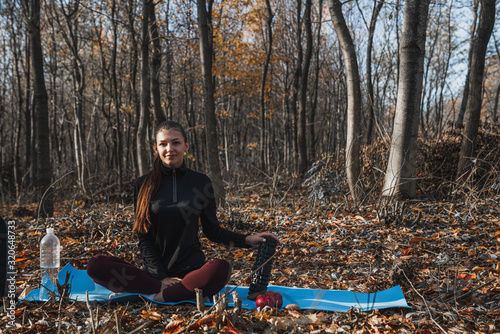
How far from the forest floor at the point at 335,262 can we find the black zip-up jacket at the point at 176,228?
0.34 m

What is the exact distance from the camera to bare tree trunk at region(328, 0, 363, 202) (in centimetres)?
630

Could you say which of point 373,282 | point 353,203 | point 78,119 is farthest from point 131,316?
point 78,119

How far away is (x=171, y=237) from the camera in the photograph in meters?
3.28

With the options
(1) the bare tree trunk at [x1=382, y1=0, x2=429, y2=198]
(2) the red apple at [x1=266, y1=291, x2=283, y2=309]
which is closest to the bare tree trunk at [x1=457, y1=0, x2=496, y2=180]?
(1) the bare tree trunk at [x1=382, y1=0, x2=429, y2=198]

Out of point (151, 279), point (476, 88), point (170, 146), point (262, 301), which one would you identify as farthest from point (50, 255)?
point (476, 88)

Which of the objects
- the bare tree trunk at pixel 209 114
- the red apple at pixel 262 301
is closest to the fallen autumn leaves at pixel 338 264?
the red apple at pixel 262 301

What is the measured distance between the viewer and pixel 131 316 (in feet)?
9.14

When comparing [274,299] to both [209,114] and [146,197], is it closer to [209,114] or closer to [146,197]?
[146,197]

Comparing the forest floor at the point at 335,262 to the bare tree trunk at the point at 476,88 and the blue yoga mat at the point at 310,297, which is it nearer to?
the blue yoga mat at the point at 310,297

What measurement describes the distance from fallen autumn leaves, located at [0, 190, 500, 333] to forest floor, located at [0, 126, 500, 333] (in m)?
0.01

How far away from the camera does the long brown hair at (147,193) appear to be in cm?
321

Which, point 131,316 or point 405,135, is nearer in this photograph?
point 131,316

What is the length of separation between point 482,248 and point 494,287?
1.24 metres

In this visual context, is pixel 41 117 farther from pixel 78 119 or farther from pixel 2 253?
pixel 78 119
